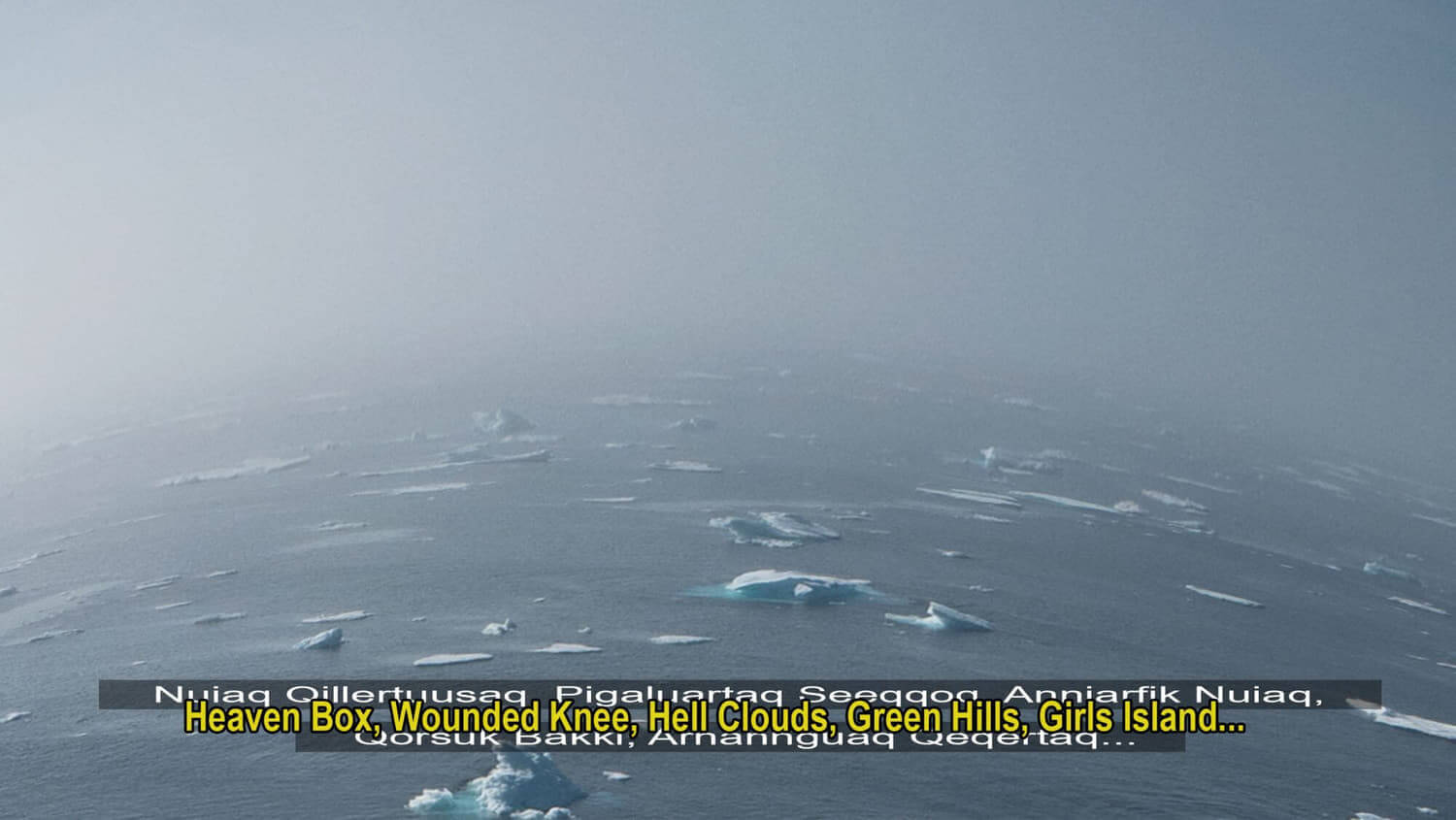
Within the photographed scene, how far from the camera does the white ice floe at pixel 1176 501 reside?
4374 cm

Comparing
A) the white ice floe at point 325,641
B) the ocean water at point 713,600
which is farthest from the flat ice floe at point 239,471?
the white ice floe at point 325,641

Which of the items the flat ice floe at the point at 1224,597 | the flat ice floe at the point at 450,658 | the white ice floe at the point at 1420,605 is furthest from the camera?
the white ice floe at the point at 1420,605

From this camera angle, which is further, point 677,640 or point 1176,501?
point 1176,501

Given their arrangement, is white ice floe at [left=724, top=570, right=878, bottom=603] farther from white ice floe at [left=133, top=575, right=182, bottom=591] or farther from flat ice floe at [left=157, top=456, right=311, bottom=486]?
flat ice floe at [left=157, top=456, right=311, bottom=486]

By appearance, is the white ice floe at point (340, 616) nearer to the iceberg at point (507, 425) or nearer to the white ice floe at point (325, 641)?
the white ice floe at point (325, 641)

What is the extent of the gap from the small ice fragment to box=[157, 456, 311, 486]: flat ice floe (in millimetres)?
33024

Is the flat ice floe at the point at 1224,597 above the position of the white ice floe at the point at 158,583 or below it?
above

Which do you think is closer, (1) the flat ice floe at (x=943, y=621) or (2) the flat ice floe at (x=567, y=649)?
(2) the flat ice floe at (x=567, y=649)

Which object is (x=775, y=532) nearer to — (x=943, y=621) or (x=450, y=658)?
(x=943, y=621)

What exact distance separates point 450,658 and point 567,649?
2.49m

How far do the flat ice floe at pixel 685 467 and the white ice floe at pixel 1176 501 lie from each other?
19642 millimetres

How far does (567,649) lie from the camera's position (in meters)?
22.5

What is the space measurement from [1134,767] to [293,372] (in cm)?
9908

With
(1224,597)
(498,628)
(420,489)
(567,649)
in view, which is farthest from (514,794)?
(420,489)
